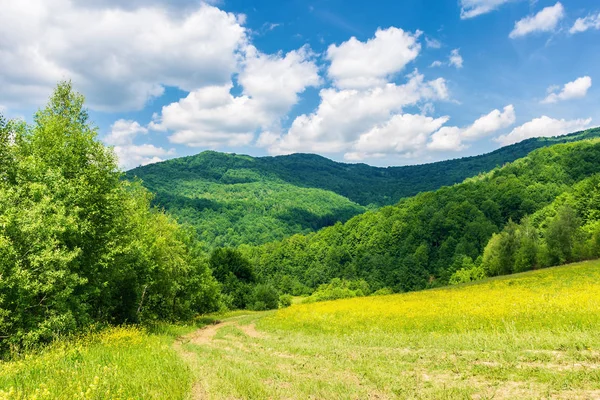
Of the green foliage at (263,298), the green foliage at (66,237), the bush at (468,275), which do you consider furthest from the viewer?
the bush at (468,275)

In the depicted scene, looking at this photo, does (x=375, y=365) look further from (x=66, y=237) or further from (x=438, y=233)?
(x=438, y=233)

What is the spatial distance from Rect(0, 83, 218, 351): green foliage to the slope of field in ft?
22.2

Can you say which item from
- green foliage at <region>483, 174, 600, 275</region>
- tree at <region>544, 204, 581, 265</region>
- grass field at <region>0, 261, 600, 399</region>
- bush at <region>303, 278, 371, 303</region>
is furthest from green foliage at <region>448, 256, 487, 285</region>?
grass field at <region>0, 261, 600, 399</region>

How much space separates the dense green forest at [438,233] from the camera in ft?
360

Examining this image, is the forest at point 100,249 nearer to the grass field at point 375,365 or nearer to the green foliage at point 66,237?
the green foliage at point 66,237

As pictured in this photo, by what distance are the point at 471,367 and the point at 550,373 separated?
2049mm

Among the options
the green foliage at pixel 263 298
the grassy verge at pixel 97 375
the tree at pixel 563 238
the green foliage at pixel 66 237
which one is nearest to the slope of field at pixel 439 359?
the grassy verge at pixel 97 375

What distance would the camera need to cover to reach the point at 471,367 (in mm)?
10078

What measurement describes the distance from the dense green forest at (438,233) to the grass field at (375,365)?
2957 inches

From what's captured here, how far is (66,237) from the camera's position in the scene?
59.0 feet

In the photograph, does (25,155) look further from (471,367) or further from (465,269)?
(465,269)

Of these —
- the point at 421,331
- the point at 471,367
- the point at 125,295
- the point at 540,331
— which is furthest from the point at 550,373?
the point at 125,295

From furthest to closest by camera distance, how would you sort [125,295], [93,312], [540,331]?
[125,295], [93,312], [540,331]

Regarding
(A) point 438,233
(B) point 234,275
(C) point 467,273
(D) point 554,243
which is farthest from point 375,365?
(A) point 438,233
